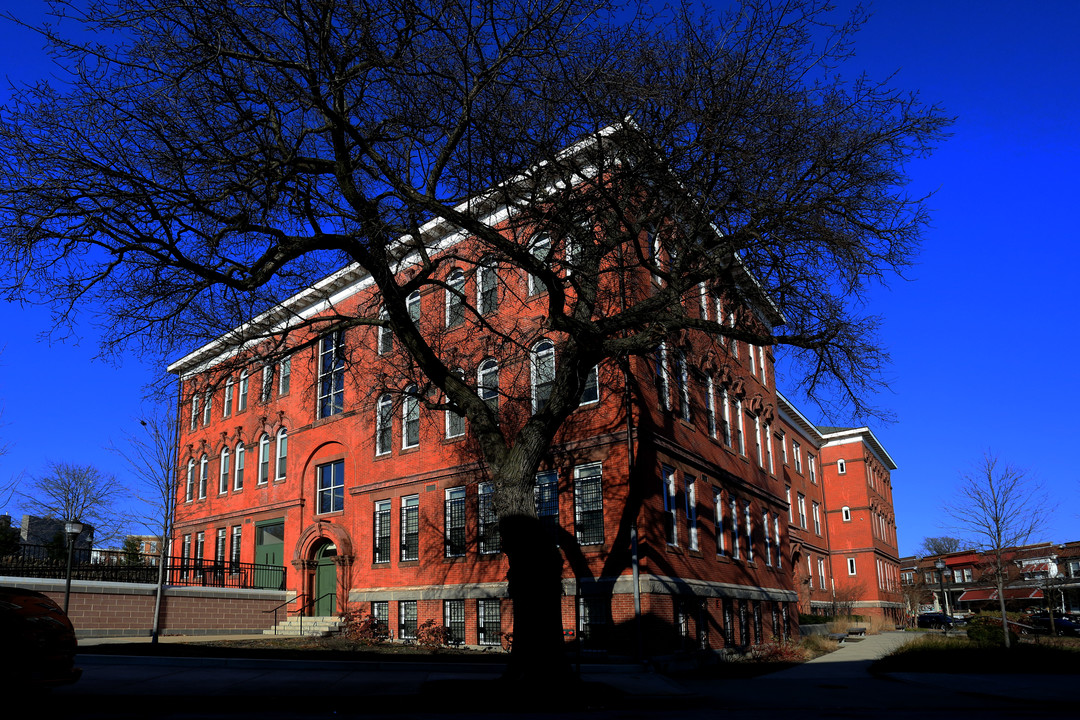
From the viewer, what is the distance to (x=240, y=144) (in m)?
13.9

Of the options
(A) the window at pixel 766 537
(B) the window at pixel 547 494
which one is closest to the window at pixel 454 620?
(B) the window at pixel 547 494

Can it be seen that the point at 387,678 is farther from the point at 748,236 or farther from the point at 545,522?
the point at 748,236

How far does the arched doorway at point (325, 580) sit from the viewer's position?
2945 cm

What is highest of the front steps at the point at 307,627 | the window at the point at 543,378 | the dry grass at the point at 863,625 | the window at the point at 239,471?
the window at the point at 543,378

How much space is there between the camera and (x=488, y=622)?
2397 centimetres

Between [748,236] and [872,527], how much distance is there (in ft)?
162

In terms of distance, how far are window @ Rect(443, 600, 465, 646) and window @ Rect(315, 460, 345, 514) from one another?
6.98 metres

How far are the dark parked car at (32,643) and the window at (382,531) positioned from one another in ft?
61.8

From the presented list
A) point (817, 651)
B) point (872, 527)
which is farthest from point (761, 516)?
point (872, 527)

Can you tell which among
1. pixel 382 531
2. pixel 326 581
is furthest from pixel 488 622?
pixel 326 581

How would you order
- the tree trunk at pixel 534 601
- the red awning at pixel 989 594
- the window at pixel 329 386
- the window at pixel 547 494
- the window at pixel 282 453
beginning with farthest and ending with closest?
the red awning at pixel 989 594
the window at pixel 282 453
the window at pixel 329 386
the window at pixel 547 494
the tree trunk at pixel 534 601

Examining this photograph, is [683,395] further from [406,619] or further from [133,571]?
[133,571]

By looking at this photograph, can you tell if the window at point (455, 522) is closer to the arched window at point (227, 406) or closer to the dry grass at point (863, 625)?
the arched window at point (227, 406)

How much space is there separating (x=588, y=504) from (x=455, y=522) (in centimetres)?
511
